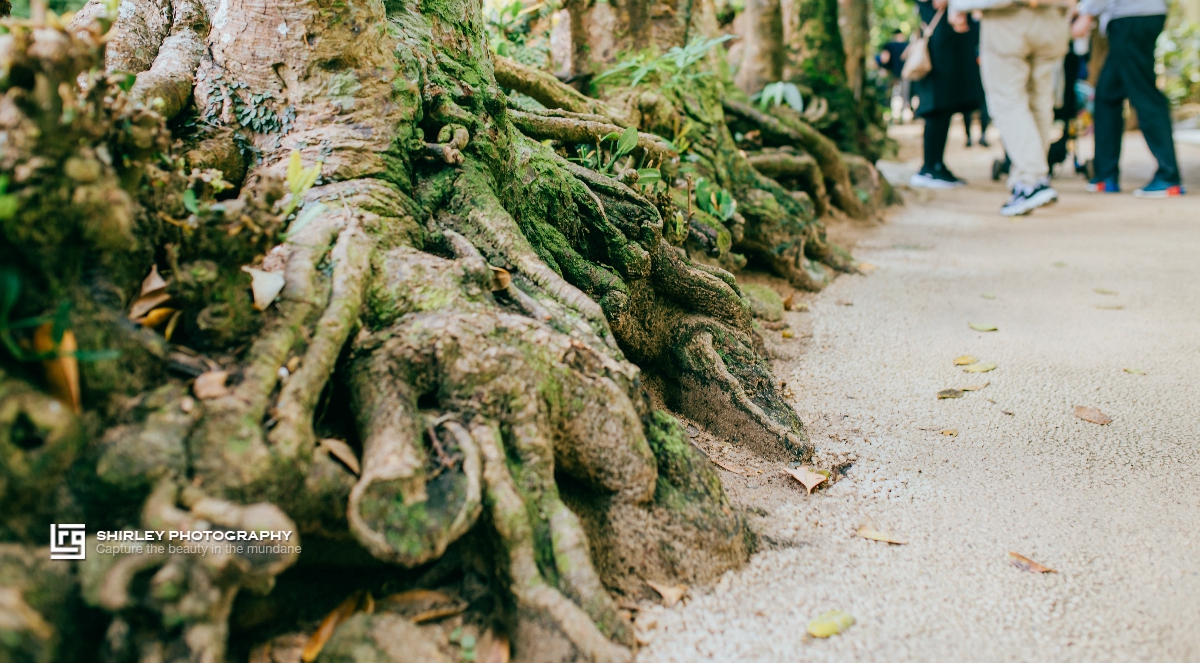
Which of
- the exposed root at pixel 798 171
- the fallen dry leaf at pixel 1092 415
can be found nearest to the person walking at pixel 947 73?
the exposed root at pixel 798 171

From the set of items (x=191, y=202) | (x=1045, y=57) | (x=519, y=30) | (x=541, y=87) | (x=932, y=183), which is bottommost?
(x=932, y=183)

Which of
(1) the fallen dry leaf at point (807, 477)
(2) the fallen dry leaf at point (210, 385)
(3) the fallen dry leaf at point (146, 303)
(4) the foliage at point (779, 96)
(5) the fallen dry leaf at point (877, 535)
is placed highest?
(4) the foliage at point (779, 96)

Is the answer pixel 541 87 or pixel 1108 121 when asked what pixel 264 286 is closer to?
pixel 541 87

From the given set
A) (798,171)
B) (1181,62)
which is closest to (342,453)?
(798,171)

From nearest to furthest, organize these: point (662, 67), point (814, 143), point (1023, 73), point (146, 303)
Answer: point (146, 303), point (662, 67), point (814, 143), point (1023, 73)

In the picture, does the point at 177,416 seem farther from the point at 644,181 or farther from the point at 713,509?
the point at 644,181

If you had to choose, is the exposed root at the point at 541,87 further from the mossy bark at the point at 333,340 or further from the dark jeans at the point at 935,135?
the dark jeans at the point at 935,135

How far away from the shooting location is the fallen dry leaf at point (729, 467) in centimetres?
259

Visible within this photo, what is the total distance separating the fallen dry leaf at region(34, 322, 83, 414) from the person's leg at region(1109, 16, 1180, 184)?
26.3 ft

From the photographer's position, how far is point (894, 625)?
6.04 ft

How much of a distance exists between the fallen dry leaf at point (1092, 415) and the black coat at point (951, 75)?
5.38 metres

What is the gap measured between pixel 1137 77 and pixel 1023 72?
135cm

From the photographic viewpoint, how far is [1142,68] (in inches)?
265

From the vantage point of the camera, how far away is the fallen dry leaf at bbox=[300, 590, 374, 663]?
5.33 ft
